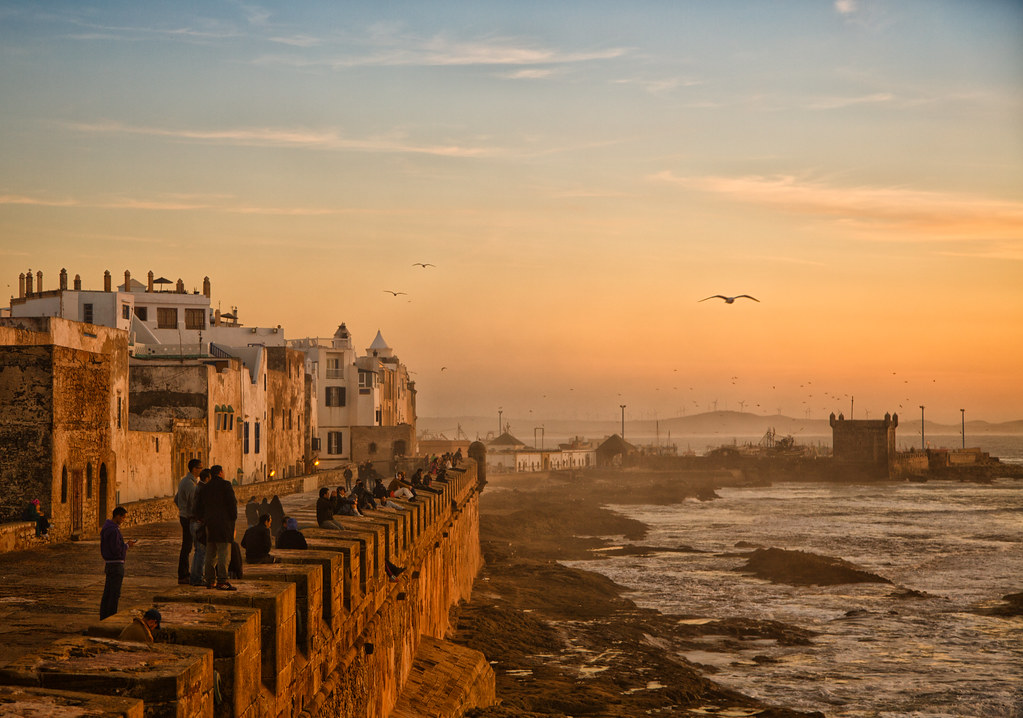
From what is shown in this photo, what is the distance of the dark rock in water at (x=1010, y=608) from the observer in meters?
36.4

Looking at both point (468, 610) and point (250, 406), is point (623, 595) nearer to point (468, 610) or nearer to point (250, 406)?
point (468, 610)

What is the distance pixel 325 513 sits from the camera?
14.9 meters

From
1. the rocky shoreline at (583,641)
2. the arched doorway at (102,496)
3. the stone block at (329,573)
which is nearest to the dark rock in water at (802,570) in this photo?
the rocky shoreline at (583,641)

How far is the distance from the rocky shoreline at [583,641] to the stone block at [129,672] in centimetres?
1213

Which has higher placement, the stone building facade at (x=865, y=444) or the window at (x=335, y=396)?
the window at (x=335, y=396)

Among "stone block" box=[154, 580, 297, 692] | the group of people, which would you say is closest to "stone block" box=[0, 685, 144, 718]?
"stone block" box=[154, 580, 297, 692]

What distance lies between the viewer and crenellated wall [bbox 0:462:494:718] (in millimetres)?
5941

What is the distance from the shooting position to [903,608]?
121 ft

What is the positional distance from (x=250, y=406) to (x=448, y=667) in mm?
26845

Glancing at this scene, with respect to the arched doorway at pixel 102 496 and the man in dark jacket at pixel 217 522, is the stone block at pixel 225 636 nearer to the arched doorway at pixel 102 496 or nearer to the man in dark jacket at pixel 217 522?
the man in dark jacket at pixel 217 522

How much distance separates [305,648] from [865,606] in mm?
32226

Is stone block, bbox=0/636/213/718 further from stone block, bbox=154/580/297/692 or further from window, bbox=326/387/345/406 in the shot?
window, bbox=326/387/345/406

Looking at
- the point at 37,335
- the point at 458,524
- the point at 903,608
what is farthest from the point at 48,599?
the point at 903,608

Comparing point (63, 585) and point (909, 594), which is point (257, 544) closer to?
point (63, 585)
